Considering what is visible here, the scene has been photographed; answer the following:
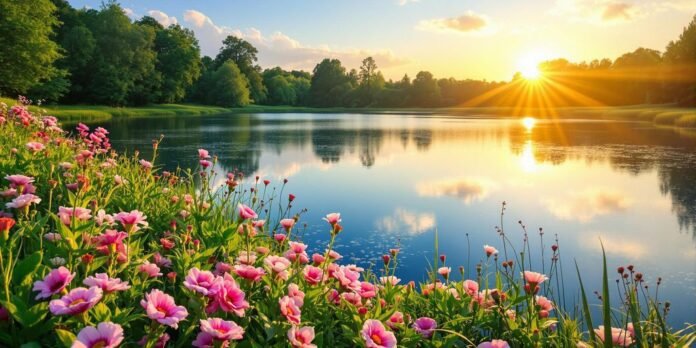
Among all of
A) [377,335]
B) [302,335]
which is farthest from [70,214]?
[377,335]

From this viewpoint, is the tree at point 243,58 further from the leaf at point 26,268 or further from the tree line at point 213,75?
the leaf at point 26,268

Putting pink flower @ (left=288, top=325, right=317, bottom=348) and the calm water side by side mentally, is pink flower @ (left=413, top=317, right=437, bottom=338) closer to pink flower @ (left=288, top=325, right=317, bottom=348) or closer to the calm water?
pink flower @ (left=288, top=325, right=317, bottom=348)

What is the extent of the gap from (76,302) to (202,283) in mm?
413

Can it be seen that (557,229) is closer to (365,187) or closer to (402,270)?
(402,270)

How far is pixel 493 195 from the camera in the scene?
10484 mm

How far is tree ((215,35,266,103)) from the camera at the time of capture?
261ft

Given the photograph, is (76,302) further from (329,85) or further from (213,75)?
(329,85)

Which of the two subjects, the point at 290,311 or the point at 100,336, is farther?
the point at 290,311

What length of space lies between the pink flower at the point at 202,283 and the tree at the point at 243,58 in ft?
261

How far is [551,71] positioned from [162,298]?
96537 mm

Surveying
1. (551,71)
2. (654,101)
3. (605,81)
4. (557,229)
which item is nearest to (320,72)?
(551,71)

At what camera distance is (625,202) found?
9.73 metres

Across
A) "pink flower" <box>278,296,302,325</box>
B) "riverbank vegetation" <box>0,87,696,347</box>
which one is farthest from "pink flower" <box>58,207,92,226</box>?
"pink flower" <box>278,296,302,325</box>

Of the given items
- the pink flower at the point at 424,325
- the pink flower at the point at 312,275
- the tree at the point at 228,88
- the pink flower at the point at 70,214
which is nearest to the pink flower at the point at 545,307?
the pink flower at the point at 424,325
